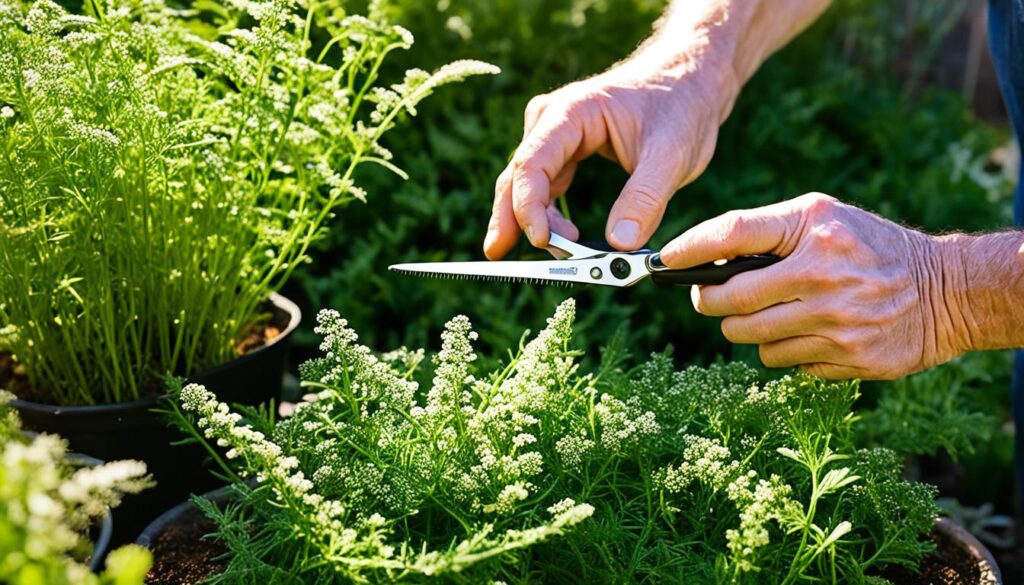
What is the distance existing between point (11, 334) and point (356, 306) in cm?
136

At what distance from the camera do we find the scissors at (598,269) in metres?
1.46

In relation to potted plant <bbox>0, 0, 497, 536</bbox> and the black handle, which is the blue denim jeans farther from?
potted plant <bbox>0, 0, 497, 536</bbox>

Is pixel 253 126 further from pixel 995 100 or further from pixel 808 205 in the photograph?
pixel 995 100

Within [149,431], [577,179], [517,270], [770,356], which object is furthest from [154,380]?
[577,179]

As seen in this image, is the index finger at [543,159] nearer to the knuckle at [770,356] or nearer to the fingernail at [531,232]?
the fingernail at [531,232]

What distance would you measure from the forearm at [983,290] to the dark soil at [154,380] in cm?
111

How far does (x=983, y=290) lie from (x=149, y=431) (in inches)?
49.0

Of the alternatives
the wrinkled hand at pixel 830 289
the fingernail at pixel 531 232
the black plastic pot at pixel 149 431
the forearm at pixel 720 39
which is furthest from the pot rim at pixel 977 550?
the black plastic pot at pixel 149 431

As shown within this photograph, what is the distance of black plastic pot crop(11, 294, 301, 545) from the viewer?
4.94ft

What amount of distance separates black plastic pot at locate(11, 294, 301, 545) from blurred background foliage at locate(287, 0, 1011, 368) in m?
0.99

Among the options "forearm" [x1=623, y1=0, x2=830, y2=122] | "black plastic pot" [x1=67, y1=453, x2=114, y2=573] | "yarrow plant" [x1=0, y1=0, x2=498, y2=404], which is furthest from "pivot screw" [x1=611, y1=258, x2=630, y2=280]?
"black plastic pot" [x1=67, y1=453, x2=114, y2=573]

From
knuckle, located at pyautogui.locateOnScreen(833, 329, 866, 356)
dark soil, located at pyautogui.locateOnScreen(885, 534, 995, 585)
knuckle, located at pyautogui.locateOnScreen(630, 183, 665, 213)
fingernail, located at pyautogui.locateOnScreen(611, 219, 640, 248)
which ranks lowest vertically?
dark soil, located at pyautogui.locateOnScreen(885, 534, 995, 585)

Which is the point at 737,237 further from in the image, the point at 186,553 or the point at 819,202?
the point at 186,553

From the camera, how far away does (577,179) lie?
3.15 meters
